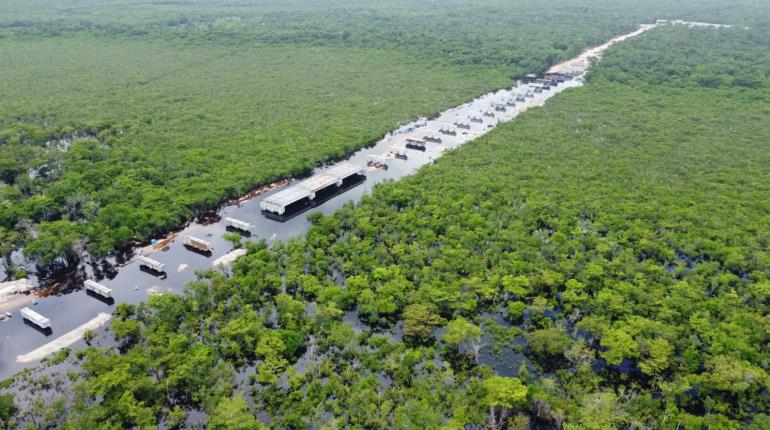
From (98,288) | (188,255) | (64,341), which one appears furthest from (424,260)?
(64,341)

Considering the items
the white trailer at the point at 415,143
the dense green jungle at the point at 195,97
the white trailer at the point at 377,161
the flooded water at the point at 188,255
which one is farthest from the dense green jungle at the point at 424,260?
the white trailer at the point at 415,143

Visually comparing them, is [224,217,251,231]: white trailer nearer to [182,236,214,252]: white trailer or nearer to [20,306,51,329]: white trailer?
[182,236,214,252]: white trailer

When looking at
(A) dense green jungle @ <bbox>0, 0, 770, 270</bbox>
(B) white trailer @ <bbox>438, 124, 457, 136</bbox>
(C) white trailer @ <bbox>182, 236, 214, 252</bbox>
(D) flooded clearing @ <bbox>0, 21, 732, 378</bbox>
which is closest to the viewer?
(D) flooded clearing @ <bbox>0, 21, 732, 378</bbox>

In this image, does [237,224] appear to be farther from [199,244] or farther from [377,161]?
[377,161]

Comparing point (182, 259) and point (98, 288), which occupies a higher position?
point (98, 288)

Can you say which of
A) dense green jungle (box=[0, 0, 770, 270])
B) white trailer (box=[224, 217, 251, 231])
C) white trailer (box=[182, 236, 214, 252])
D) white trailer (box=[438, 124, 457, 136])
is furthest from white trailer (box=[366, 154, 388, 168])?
white trailer (box=[182, 236, 214, 252])

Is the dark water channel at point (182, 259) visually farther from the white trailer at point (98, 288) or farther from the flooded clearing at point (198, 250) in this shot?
the white trailer at point (98, 288)
